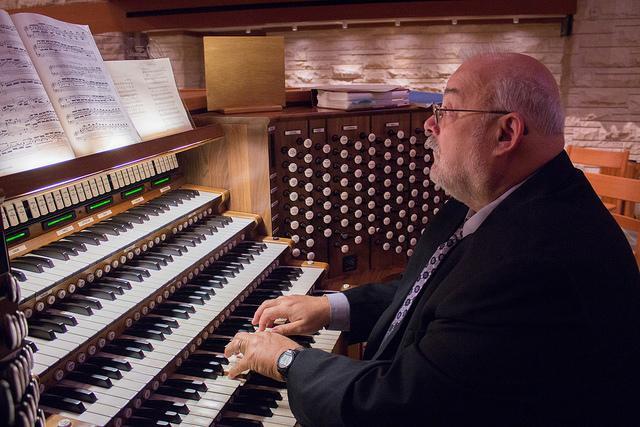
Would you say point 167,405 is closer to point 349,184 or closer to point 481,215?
point 481,215

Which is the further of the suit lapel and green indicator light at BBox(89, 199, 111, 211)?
green indicator light at BBox(89, 199, 111, 211)

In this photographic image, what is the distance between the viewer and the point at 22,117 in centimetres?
149

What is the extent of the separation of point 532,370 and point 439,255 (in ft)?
1.59

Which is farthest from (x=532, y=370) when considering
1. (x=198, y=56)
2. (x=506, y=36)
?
(x=198, y=56)

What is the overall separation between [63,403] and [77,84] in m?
0.95

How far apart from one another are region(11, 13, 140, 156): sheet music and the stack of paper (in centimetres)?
109

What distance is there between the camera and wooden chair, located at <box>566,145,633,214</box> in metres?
4.09

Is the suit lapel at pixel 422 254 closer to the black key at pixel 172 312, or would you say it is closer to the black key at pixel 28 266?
the black key at pixel 172 312

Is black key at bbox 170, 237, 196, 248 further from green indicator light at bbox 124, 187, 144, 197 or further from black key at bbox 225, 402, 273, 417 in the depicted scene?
black key at bbox 225, 402, 273, 417

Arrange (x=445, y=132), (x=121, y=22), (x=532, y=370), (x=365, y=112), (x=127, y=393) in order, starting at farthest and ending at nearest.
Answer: (x=121, y=22) < (x=365, y=112) < (x=445, y=132) < (x=127, y=393) < (x=532, y=370)

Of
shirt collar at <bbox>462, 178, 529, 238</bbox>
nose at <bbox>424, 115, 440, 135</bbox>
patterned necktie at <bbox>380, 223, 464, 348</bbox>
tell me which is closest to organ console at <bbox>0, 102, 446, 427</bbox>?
patterned necktie at <bbox>380, 223, 464, 348</bbox>

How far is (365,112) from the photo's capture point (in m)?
2.69

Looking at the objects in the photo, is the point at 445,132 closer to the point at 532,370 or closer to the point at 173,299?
the point at 532,370

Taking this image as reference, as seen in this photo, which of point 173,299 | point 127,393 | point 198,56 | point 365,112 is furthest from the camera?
point 198,56
